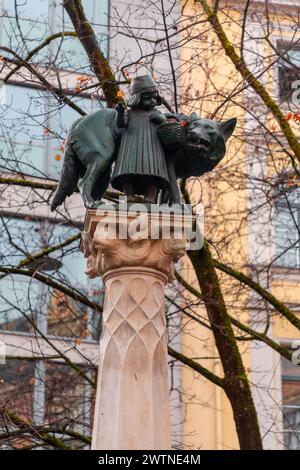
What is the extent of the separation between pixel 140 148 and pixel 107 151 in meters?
0.26

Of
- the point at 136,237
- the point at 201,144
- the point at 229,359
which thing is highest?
the point at 229,359

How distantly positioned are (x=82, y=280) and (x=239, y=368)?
23.7 feet

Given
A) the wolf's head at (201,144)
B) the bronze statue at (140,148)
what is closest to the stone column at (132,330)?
the bronze statue at (140,148)

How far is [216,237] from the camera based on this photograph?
49.3 feet

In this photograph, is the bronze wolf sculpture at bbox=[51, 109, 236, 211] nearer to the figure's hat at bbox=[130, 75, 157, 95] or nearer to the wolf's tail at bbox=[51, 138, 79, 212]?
the wolf's tail at bbox=[51, 138, 79, 212]

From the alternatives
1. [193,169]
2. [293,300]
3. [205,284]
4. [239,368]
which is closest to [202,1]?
[205,284]

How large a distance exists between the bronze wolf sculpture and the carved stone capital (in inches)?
12.9

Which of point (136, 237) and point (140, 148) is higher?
point (140, 148)

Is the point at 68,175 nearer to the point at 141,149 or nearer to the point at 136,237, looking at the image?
the point at 141,149

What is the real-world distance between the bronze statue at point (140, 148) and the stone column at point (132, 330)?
397 millimetres

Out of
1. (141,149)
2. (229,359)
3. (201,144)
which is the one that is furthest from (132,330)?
(229,359)

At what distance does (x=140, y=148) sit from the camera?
233 inches

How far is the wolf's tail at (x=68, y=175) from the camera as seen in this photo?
621 centimetres

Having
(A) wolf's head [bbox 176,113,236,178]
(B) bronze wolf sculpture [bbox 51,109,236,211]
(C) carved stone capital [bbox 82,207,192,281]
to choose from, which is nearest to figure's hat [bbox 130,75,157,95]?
(B) bronze wolf sculpture [bbox 51,109,236,211]
